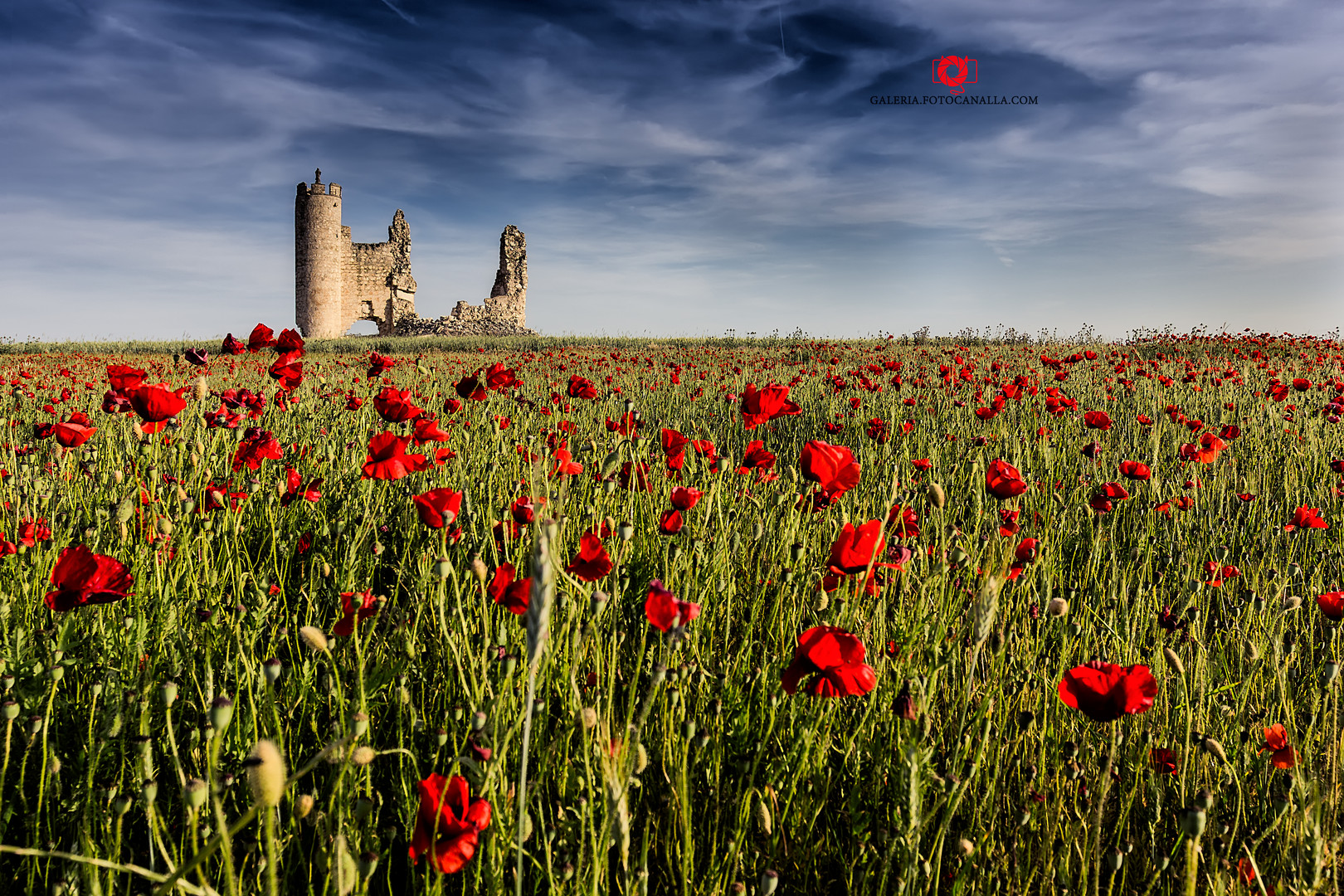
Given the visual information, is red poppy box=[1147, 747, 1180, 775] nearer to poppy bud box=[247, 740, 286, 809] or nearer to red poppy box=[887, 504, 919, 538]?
red poppy box=[887, 504, 919, 538]

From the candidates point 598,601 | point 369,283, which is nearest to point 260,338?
point 598,601

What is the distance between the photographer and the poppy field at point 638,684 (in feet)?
3.18

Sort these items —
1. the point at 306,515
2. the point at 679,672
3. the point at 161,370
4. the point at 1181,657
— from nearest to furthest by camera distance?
the point at 679,672, the point at 1181,657, the point at 306,515, the point at 161,370

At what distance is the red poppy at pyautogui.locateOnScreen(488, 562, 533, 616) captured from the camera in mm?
1177

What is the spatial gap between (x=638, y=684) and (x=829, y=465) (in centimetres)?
62

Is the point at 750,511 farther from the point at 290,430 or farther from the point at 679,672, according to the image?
the point at 290,430

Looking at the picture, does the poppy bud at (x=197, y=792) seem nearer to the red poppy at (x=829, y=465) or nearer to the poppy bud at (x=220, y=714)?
the poppy bud at (x=220, y=714)

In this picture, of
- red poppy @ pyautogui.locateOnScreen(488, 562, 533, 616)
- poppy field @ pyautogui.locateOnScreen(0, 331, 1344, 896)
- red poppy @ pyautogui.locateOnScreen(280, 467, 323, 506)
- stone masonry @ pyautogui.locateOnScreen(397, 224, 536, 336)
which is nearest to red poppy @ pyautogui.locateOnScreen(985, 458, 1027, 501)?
poppy field @ pyautogui.locateOnScreen(0, 331, 1344, 896)

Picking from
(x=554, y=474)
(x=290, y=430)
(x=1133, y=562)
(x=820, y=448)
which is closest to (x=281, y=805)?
(x=820, y=448)

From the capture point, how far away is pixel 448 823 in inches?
35.0

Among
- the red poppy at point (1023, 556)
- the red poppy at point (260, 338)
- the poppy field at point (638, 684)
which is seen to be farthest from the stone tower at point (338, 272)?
the red poppy at point (1023, 556)

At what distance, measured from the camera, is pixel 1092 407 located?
521 cm

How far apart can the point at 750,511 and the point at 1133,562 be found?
3.98ft

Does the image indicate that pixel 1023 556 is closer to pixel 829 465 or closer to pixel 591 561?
pixel 829 465
